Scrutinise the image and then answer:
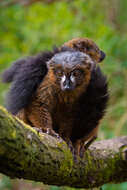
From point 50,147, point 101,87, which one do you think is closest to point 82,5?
point 101,87

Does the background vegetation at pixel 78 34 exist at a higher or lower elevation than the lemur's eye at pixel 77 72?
higher

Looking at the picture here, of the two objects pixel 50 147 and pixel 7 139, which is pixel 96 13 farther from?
pixel 7 139

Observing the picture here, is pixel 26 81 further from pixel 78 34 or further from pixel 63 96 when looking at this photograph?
pixel 78 34

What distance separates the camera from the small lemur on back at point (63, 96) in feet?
12.8

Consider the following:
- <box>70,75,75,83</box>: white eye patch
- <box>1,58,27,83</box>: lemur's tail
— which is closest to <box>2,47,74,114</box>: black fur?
<box>1,58,27,83</box>: lemur's tail

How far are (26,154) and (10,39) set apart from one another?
744cm

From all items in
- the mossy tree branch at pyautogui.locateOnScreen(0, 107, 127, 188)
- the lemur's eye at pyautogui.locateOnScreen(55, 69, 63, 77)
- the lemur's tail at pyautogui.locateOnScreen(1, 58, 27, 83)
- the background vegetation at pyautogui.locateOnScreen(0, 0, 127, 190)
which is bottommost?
the mossy tree branch at pyautogui.locateOnScreen(0, 107, 127, 188)

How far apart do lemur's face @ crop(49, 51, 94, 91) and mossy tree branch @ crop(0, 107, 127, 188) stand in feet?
2.43

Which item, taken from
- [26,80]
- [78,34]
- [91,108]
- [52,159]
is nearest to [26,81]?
[26,80]

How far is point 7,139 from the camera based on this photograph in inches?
90.7

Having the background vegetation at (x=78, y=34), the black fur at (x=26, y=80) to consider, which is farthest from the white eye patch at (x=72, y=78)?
the background vegetation at (x=78, y=34)

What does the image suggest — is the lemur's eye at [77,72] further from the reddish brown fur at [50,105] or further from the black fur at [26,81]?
the black fur at [26,81]

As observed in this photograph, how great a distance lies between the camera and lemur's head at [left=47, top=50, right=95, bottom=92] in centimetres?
393

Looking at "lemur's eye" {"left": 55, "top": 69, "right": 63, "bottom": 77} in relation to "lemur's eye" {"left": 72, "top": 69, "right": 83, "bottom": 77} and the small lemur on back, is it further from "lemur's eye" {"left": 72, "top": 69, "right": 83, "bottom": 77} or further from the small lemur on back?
"lemur's eye" {"left": 72, "top": 69, "right": 83, "bottom": 77}
